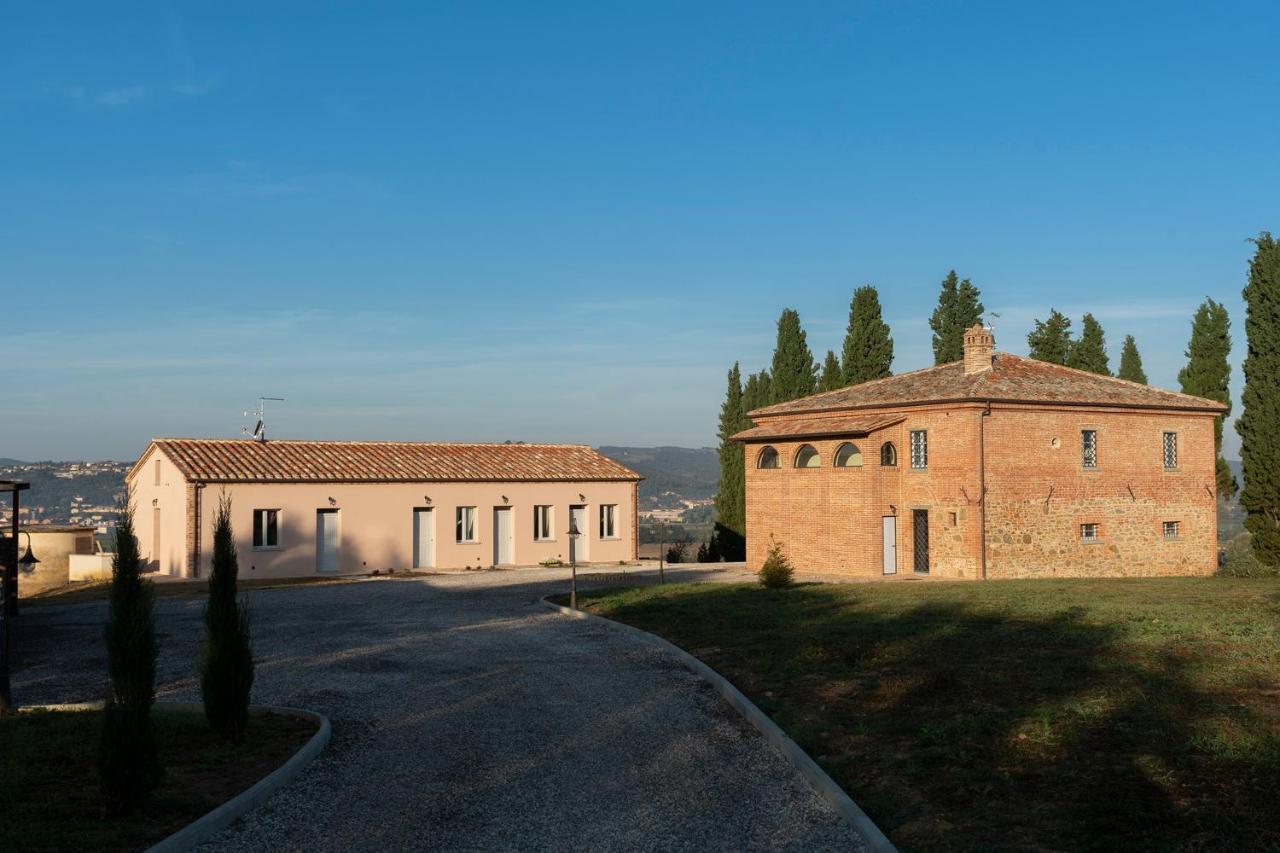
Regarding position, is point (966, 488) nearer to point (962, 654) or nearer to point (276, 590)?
point (962, 654)

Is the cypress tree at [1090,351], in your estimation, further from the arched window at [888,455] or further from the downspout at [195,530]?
the downspout at [195,530]

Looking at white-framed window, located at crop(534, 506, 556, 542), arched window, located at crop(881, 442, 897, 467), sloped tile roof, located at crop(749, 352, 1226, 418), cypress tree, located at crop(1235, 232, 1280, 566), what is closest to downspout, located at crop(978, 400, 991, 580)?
sloped tile roof, located at crop(749, 352, 1226, 418)

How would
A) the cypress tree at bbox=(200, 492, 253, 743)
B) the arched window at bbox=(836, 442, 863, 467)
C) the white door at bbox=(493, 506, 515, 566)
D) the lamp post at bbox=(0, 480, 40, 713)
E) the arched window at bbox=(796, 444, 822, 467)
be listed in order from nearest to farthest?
the cypress tree at bbox=(200, 492, 253, 743), the lamp post at bbox=(0, 480, 40, 713), the arched window at bbox=(836, 442, 863, 467), the arched window at bbox=(796, 444, 822, 467), the white door at bbox=(493, 506, 515, 566)

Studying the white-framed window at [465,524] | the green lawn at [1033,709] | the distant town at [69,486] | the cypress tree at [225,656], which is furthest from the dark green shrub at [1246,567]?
the distant town at [69,486]

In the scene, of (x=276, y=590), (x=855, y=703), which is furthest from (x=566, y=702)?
(x=276, y=590)

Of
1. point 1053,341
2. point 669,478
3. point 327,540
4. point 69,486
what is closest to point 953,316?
point 1053,341

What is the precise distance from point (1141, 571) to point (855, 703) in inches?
1006

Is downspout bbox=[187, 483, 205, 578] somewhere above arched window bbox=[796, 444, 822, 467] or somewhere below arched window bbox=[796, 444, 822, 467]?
below

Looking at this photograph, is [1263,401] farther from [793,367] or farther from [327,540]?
[327,540]

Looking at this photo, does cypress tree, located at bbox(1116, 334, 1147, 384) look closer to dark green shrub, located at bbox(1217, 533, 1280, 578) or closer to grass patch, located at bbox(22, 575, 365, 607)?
dark green shrub, located at bbox(1217, 533, 1280, 578)

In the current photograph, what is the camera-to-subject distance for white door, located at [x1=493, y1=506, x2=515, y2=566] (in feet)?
135

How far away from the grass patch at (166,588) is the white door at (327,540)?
130 cm

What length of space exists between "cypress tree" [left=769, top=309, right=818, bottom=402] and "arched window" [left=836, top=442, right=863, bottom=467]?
15.2 meters

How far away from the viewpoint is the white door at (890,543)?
33.6 m
